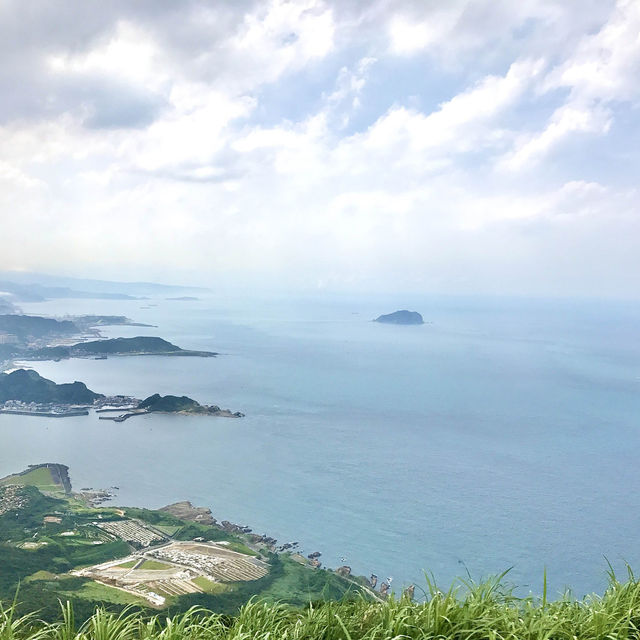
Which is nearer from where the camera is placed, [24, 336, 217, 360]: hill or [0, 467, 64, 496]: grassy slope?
[0, 467, 64, 496]: grassy slope

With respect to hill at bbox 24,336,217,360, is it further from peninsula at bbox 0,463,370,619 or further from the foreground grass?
the foreground grass

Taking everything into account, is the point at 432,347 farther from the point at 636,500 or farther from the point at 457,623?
the point at 457,623

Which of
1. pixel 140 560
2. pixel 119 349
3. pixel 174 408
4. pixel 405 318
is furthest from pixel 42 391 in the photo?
pixel 405 318

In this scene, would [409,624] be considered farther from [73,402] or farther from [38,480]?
[73,402]

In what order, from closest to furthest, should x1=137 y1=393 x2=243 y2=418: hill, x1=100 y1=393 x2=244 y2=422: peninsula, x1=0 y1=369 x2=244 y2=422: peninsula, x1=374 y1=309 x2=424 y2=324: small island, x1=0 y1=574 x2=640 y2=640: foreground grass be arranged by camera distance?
x1=0 y1=574 x2=640 y2=640: foreground grass → x1=100 y1=393 x2=244 y2=422: peninsula → x1=137 y1=393 x2=243 y2=418: hill → x1=0 y1=369 x2=244 y2=422: peninsula → x1=374 y1=309 x2=424 y2=324: small island

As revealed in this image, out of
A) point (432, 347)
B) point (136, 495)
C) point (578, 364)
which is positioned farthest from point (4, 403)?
point (578, 364)

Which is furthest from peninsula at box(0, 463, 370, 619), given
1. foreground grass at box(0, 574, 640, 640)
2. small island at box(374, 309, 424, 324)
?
small island at box(374, 309, 424, 324)
